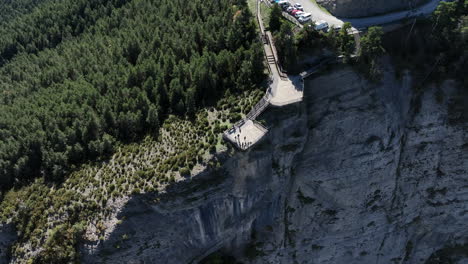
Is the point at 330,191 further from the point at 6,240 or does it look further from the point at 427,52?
the point at 6,240

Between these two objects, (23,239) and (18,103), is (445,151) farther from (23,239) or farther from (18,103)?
(18,103)

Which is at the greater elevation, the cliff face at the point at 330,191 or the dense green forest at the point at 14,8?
the dense green forest at the point at 14,8

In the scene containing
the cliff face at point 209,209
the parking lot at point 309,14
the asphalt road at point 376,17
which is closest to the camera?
the cliff face at point 209,209

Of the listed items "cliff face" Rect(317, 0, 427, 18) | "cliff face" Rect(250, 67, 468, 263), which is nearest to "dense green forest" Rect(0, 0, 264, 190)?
"cliff face" Rect(317, 0, 427, 18)

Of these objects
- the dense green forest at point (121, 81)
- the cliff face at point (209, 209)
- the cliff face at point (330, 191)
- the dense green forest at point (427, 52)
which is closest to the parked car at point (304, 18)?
the dense green forest at point (121, 81)

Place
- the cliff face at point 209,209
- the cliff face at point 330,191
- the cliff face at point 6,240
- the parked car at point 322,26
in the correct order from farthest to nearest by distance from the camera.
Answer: the parked car at point 322,26, the cliff face at point 330,191, the cliff face at point 6,240, the cliff face at point 209,209

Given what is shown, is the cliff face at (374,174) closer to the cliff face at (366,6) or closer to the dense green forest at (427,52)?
the dense green forest at (427,52)

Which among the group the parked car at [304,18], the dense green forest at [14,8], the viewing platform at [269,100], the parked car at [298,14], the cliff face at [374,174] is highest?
the dense green forest at [14,8]
